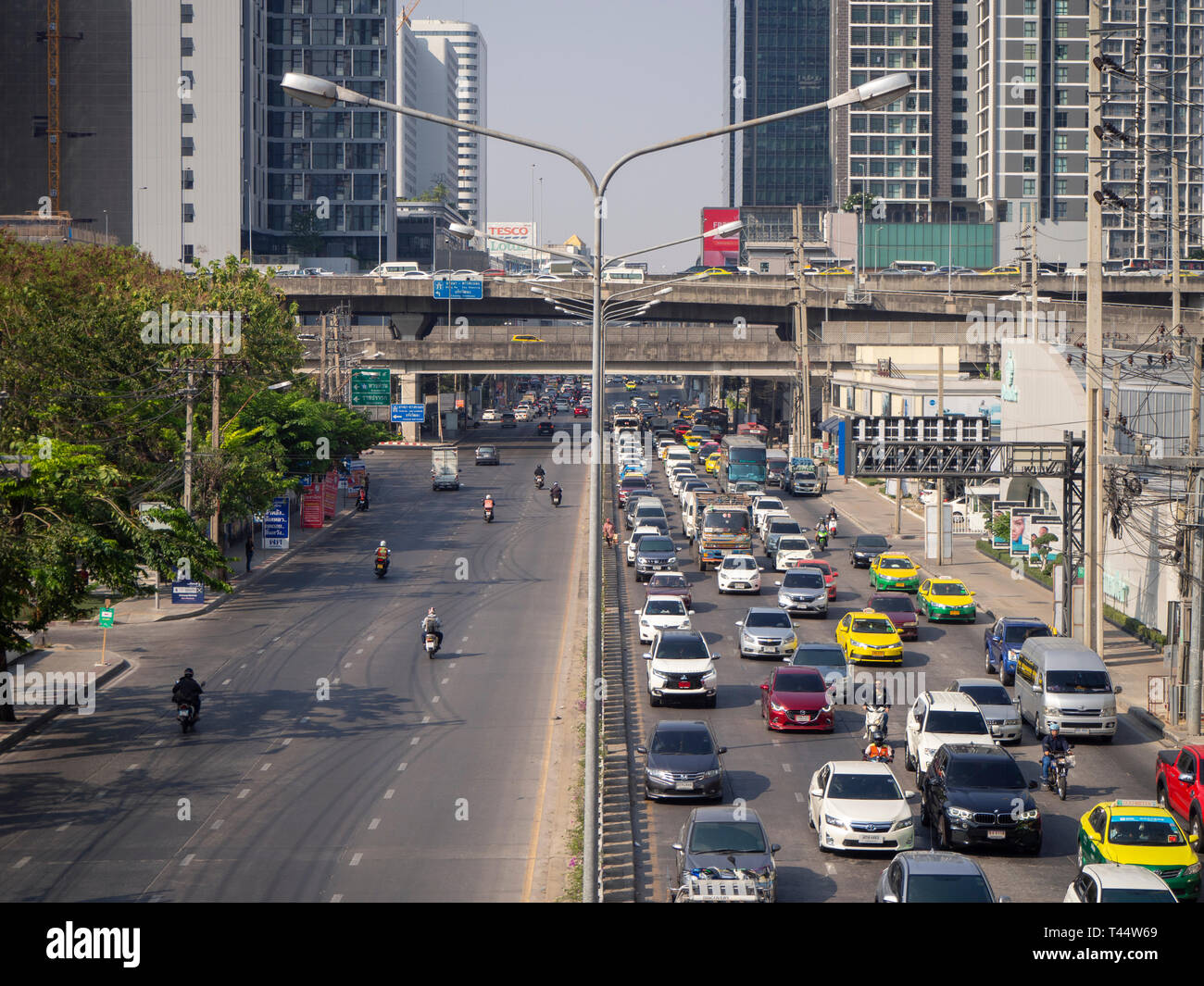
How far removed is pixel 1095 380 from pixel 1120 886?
68.9ft

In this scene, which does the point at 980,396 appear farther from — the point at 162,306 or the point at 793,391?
the point at 162,306

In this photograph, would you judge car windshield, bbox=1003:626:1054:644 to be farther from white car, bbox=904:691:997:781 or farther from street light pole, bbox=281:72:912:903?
street light pole, bbox=281:72:912:903

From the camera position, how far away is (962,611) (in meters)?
43.8

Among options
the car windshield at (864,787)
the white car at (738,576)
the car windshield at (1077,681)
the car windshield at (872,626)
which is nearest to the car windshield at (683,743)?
the car windshield at (864,787)

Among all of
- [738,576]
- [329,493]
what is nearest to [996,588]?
[738,576]

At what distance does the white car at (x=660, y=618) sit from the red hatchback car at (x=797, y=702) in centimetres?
778

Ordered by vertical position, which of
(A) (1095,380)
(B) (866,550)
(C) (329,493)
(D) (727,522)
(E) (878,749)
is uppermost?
(A) (1095,380)

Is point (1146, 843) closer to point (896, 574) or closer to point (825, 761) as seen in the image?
point (825, 761)

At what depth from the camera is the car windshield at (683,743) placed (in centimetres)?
2508

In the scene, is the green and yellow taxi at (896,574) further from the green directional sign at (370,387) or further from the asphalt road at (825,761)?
the green directional sign at (370,387)

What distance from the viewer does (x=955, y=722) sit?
2650 centimetres
